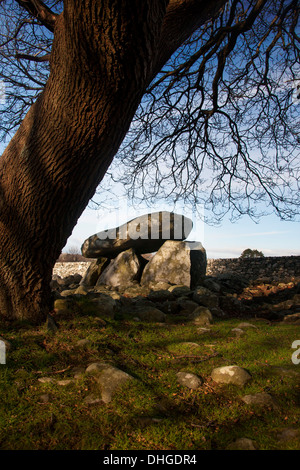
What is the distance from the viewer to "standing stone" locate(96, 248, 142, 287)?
10828 millimetres

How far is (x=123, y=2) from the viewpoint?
284 centimetres

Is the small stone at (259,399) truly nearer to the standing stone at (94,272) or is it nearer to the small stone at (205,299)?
the small stone at (205,299)

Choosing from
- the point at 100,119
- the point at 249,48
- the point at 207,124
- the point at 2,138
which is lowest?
the point at 100,119

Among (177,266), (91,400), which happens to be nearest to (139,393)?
(91,400)

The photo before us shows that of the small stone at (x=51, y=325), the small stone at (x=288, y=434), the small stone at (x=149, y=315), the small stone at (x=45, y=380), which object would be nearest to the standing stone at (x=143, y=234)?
the small stone at (x=149, y=315)

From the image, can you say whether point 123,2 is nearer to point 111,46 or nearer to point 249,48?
point 111,46

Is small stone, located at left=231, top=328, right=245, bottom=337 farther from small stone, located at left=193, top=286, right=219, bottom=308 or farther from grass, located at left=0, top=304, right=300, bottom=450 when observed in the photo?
small stone, located at left=193, top=286, right=219, bottom=308

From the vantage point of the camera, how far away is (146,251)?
12242 millimetres

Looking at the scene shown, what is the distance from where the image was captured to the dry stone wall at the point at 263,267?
1298cm

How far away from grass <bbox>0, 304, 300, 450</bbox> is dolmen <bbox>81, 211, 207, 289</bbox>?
5491 mm

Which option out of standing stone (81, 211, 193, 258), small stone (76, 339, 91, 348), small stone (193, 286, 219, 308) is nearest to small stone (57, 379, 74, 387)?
small stone (76, 339, 91, 348)

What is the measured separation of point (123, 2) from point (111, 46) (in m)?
0.36

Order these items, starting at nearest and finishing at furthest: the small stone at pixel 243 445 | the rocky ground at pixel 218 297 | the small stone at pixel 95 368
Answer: the small stone at pixel 243 445
the small stone at pixel 95 368
the rocky ground at pixel 218 297
